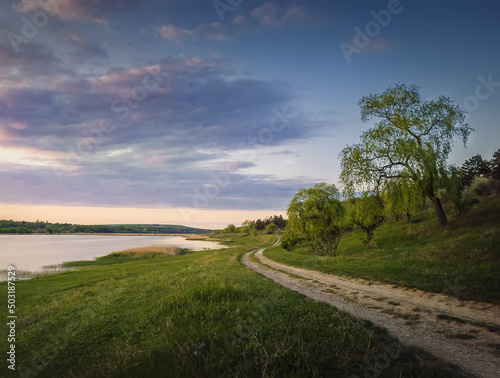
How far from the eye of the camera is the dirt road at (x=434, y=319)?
537 cm

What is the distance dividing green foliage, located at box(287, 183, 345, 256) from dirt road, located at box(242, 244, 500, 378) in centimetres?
2311

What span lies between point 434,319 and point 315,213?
97.5 feet

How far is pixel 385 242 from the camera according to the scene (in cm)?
2909

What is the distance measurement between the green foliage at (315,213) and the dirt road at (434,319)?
23.1m

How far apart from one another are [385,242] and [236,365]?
2934 centimetres

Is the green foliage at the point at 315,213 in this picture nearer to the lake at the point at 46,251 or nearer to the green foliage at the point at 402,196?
the green foliage at the point at 402,196

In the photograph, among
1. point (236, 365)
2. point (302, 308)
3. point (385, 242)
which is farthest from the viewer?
point (385, 242)

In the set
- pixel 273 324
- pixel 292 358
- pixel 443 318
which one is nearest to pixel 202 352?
pixel 292 358

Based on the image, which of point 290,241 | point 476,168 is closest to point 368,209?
point 290,241

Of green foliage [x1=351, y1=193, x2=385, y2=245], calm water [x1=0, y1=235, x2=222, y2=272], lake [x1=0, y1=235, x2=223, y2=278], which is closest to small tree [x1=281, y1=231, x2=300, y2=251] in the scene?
green foliage [x1=351, y1=193, x2=385, y2=245]

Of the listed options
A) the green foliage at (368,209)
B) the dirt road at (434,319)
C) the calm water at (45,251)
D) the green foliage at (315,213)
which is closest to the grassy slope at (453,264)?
the dirt road at (434,319)

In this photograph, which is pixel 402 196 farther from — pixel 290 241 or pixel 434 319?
pixel 290 241

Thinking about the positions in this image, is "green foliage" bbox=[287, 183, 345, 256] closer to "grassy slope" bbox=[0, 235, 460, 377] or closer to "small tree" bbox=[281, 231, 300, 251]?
"small tree" bbox=[281, 231, 300, 251]

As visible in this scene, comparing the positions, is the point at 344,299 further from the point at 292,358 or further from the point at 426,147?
the point at 426,147
